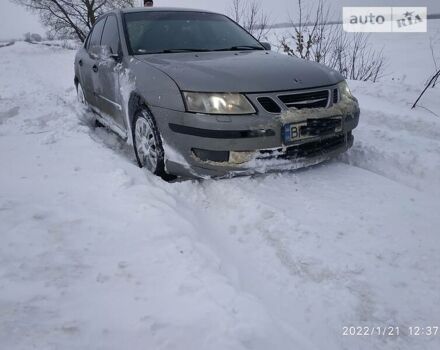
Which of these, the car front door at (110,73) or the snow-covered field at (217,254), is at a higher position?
the car front door at (110,73)

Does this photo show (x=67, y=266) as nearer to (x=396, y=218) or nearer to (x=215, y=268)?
(x=215, y=268)

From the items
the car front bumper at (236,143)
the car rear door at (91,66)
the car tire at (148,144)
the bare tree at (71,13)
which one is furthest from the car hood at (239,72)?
the bare tree at (71,13)

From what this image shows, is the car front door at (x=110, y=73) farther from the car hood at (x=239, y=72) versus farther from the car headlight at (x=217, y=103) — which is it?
the car headlight at (x=217, y=103)

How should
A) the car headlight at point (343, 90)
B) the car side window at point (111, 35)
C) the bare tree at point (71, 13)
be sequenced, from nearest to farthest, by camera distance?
the car headlight at point (343, 90)
the car side window at point (111, 35)
the bare tree at point (71, 13)

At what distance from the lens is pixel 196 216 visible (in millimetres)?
2797

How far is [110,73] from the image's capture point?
4.03 meters

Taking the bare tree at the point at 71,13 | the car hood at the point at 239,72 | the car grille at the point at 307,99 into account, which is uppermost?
the bare tree at the point at 71,13

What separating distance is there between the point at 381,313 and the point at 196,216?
1401mm

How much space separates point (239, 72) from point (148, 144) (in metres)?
1.07

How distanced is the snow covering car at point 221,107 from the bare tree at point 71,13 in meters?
23.5

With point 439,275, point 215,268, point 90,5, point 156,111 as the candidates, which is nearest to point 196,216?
point 215,268

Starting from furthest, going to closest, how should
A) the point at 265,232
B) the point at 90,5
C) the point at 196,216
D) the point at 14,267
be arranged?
the point at 90,5, the point at 196,216, the point at 265,232, the point at 14,267

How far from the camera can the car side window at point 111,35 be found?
4016mm
